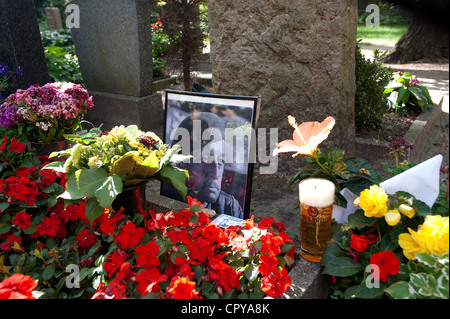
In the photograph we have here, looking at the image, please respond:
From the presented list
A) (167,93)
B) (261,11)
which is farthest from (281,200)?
(261,11)

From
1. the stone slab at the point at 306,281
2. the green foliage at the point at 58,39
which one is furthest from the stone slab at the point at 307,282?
the green foliage at the point at 58,39

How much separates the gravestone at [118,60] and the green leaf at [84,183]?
124 inches

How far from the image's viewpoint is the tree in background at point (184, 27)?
215 inches

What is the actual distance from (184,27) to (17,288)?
16.2 ft

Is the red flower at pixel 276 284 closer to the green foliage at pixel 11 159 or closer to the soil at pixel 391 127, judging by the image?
the green foliage at pixel 11 159

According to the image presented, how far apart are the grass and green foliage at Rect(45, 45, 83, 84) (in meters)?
10.3

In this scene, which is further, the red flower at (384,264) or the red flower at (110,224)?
the red flower at (110,224)

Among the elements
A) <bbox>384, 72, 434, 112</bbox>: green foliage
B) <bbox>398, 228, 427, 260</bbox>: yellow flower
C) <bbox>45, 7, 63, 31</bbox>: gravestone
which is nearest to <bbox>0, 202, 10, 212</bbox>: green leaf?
<bbox>398, 228, 427, 260</bbox>: yellow flower

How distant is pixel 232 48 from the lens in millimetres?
3381

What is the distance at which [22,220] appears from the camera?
1.75m

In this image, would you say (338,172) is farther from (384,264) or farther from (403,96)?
(403,96)

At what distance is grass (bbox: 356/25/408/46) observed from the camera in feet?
43.1

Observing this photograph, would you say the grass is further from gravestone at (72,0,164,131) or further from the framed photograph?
the framed photograph
